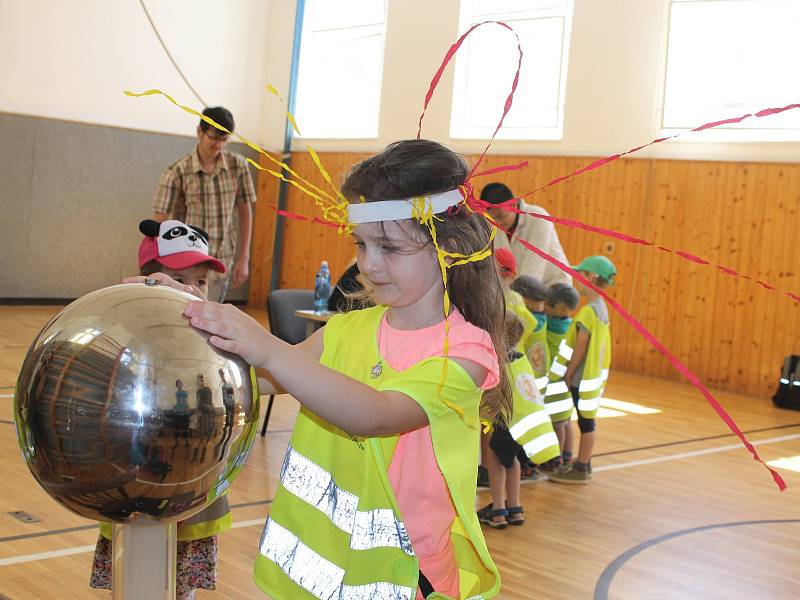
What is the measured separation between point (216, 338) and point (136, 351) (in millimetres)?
103

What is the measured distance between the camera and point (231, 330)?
1.10m

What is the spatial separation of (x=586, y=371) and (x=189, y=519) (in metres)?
3.63

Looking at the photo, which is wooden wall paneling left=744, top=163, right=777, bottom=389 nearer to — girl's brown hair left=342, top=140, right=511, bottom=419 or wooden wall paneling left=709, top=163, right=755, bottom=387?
wooden wall paneling left=709, top=163, right=755, bottom=387

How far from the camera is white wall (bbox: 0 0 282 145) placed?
12.2 m

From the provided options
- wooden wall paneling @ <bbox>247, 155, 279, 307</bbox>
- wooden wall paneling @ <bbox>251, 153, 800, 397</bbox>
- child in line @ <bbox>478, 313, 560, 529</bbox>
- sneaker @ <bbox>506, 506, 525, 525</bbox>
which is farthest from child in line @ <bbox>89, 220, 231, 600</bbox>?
wooden wall paneling @ <bbox>247, 155, 279, 307</bbox>

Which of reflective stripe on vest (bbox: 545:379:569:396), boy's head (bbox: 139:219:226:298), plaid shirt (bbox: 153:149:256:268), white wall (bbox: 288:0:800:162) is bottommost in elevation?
reflective stripe on vest (bbox: 545:379:569:396)

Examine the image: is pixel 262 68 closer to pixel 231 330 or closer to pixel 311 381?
pixel 311 381

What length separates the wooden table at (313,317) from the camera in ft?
19.0

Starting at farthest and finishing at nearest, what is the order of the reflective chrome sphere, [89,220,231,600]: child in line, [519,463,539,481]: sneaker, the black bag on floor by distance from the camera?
the black bag on floor, [519,463,539,481]: sneaker, [89,220,231,600]: child in line, the reflective chrome sphere

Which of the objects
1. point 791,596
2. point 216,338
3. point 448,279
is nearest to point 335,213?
point 448,279

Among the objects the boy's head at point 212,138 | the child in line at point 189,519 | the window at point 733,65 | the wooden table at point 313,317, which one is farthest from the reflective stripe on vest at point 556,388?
the window at point 733,65

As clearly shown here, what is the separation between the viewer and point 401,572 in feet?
5.22

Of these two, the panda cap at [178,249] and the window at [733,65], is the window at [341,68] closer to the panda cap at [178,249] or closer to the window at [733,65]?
the window at [733,65]

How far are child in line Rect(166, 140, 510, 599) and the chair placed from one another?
4.36 meters
